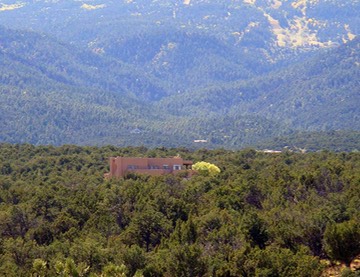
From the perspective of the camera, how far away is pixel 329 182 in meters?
82.2

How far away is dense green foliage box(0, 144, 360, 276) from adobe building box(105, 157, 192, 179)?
10.0ft

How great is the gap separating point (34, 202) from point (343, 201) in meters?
20.4

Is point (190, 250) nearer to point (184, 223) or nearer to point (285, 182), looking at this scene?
point (184, 223)

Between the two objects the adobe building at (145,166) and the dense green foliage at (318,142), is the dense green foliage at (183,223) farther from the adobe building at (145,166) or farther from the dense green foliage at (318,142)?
the dense green foliage at (318,142)

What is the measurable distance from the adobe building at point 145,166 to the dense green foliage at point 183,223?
10.0 ft

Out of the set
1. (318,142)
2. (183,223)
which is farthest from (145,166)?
(318,142)

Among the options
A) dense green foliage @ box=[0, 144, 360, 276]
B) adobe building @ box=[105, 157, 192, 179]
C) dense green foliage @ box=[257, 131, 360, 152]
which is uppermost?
dense green foliage @ box=[0, 144, 360, 276]

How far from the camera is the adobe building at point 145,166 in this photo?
102438mm

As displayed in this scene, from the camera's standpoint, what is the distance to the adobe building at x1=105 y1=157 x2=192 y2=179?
336 ft

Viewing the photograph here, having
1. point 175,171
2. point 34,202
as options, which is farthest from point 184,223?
point 175,171

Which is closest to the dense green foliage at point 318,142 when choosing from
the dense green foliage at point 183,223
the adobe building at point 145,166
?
the adobe building at point 145,166

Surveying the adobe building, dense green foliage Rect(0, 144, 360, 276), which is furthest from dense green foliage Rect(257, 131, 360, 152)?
dense green foliage Rect(0, 144, 360, 276)

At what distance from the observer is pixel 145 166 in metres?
105

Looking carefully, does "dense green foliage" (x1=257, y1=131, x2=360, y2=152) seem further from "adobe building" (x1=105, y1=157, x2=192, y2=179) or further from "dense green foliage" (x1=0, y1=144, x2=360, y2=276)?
"dense green foliage" (x1=0, y1=144, x2=360, y2=276)
